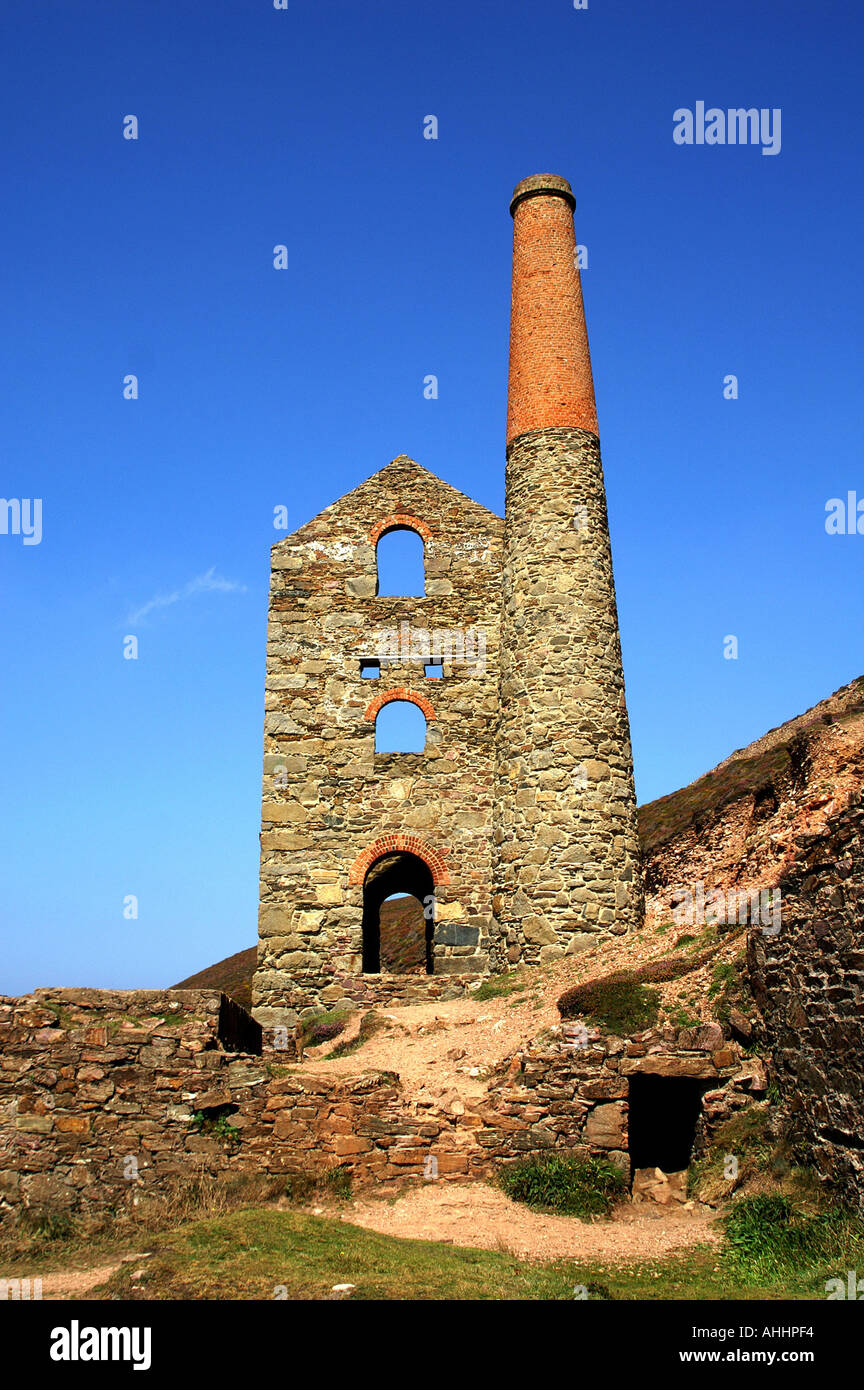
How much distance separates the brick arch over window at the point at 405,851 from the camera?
63.5ft

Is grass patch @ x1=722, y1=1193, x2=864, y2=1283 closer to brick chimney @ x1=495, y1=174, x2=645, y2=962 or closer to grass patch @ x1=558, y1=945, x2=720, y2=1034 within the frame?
grass patch @ x1=558, y1=945, x2=720, y2=1034

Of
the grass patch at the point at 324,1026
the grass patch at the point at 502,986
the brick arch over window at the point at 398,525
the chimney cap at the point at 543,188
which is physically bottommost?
the grass patch at the point at 324,1026

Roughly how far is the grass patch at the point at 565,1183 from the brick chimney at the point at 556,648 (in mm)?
6590

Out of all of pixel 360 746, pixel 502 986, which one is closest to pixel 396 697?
pixel 360 746

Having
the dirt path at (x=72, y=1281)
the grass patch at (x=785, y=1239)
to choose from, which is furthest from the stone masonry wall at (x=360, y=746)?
the dirt path at (x=72, y=1281)

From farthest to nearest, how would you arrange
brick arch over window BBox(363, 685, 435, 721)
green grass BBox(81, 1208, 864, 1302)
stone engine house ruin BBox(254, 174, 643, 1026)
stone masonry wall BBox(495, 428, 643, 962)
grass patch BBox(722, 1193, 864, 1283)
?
brick arch over window BBox(363, 685, 435, 721)
stone engine house ruin BBox(254, 174, 643, 1026)
stone masonry wall BBox(495, 428, 643, 962)
grass patch BBox(722, 1193, 864, 1283)
green grass BBox(81, 1208, 864, 1302)

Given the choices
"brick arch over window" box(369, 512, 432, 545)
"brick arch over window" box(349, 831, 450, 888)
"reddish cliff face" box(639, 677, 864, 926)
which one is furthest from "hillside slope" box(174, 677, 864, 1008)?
"brick arch over window" box(369, 512, 432, 545)

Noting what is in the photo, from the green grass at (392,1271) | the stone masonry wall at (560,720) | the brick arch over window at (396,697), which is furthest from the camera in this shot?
the brick arch over window at (396,697)

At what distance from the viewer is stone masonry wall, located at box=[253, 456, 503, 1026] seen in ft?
62.4

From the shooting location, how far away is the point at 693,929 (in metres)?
14.4

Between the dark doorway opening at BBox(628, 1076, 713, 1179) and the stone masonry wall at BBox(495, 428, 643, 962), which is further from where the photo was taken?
the stone masonry wall at BBox(495, 428, 643, 962)

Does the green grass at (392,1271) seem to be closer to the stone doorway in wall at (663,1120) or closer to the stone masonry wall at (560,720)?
the stone doorway in wall at (663,1120)

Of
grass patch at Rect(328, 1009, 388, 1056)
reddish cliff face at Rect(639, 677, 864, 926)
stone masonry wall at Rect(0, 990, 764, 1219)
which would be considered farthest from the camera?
grass patch at Rect(328, 1009, 388, 1056)

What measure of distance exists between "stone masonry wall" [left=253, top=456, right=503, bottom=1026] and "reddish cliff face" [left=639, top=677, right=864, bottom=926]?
14.2ft
